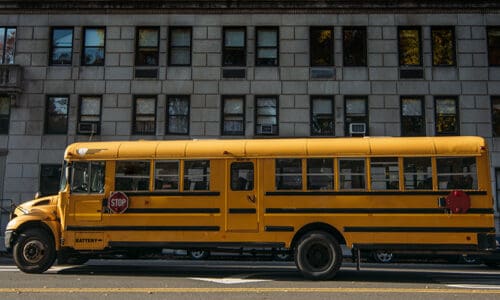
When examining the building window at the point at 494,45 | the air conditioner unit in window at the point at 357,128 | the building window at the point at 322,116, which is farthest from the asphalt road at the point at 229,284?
the building window at the point at 494,45

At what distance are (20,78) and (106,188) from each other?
39.3ft

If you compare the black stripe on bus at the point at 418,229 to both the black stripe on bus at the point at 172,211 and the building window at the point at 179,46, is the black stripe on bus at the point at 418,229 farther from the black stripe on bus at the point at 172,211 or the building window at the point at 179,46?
the building window at the point at 179,46

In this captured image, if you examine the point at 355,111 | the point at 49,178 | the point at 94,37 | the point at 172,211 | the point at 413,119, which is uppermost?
the point at 94,37

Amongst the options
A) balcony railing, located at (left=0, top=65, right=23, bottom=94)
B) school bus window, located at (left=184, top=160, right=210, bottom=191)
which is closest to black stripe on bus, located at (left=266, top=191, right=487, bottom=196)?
school bus window, located at (left=184, top=160, right=210, bottom=191)

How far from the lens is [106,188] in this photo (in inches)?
421

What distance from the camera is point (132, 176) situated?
10680 mm

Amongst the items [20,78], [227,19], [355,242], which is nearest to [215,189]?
[355,242]

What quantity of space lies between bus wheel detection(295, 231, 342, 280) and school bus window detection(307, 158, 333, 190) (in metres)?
1.02

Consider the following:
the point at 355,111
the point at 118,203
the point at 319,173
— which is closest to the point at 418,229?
the point at 319,173

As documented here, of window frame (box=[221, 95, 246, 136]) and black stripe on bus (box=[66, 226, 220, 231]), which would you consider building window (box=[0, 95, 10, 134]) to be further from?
black stripe on bus (box=[66, 226, 220, 231])

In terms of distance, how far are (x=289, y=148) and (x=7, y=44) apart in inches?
637

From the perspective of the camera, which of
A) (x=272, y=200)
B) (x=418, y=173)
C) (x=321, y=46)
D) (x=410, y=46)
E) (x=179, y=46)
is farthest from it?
(x=179, y=46)

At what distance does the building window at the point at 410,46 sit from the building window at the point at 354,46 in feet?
5.15

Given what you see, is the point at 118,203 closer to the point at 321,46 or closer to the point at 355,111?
the point at 355,111
